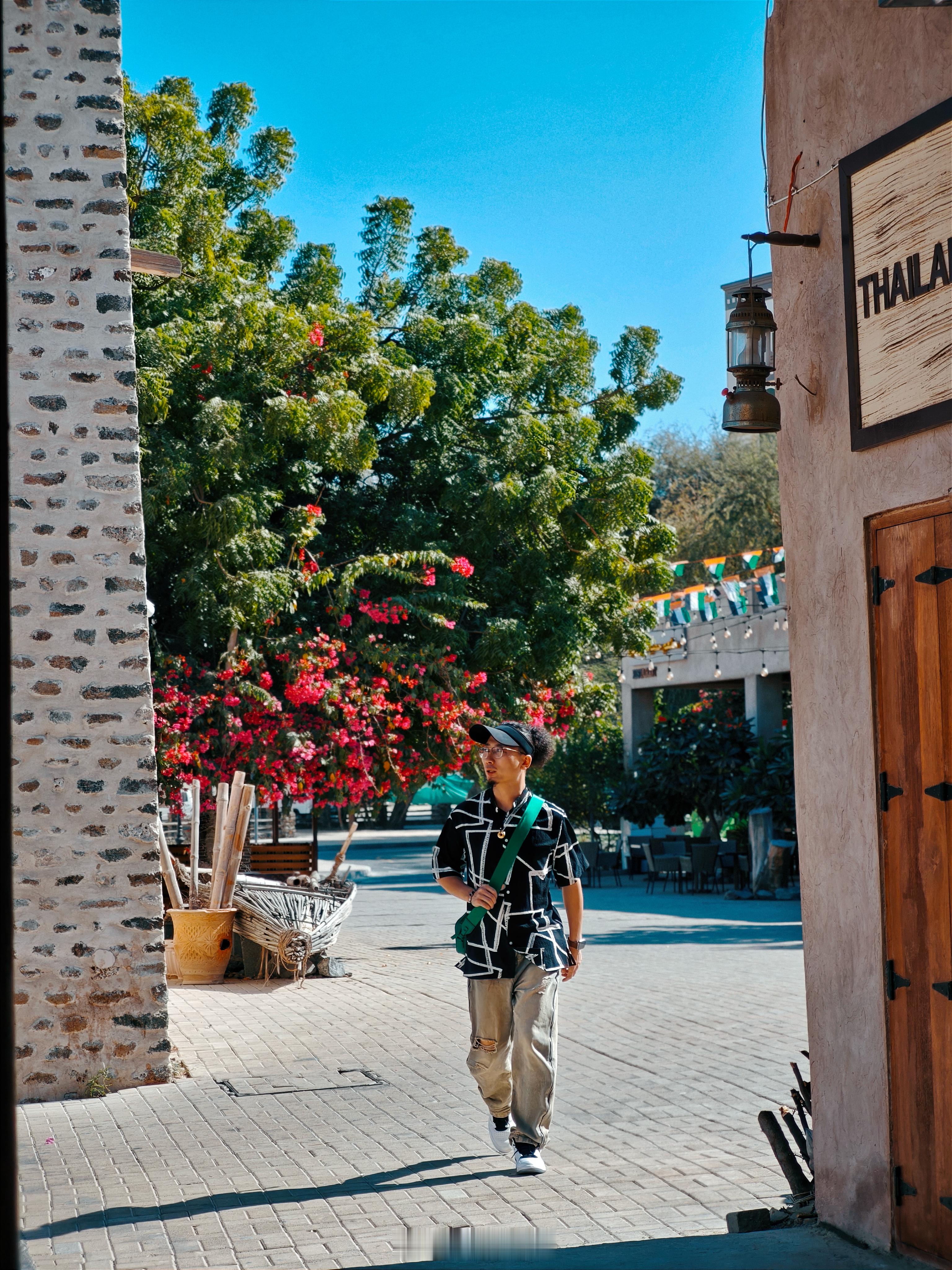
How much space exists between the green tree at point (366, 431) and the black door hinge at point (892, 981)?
30.7ft

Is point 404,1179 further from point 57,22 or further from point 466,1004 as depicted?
point 57,22

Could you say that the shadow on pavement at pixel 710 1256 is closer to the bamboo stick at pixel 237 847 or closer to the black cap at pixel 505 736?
the black cap at pixel 505 736

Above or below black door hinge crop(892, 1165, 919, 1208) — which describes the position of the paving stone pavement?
below

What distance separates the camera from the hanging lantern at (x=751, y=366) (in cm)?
500

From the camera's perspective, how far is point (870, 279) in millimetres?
4391

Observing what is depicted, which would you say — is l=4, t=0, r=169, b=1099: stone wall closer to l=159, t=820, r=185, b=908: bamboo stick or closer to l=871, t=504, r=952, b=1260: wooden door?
l=159, t=820, r=185, b=908: bamboo stick

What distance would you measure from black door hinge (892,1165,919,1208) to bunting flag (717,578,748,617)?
59.9 ft

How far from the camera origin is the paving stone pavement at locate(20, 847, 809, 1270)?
483 cm

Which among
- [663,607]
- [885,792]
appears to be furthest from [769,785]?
[885,792]

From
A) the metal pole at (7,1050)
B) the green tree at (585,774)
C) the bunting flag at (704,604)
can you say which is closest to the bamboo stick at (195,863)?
the metal pole at (7,1050)

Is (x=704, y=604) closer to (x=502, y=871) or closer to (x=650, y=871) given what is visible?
(x=650, y=871)

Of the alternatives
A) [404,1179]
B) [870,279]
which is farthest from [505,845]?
[870,279]

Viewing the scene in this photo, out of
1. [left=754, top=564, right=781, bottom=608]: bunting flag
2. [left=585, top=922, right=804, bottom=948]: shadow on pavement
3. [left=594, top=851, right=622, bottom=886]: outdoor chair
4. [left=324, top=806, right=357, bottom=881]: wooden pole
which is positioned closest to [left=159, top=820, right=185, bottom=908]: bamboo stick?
[left=324, top=806, right=357, bottom=881]: wooden pole

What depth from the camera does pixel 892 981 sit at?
13.9ft
